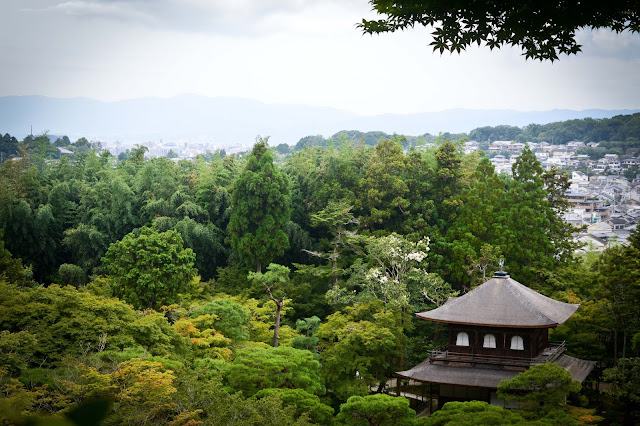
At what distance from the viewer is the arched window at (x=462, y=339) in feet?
52.4

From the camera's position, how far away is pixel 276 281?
67.2 ft

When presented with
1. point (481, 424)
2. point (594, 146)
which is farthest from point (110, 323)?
point (594, 146)

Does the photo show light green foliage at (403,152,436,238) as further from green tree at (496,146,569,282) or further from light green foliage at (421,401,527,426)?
light green foliage at (421,401,527,426)

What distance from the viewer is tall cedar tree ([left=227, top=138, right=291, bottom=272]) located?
23.0m

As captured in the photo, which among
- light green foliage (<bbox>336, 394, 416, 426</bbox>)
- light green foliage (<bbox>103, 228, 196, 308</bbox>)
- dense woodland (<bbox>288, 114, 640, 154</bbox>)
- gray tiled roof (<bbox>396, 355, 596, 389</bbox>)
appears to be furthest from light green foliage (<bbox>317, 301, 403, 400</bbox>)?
dense woodland (<bbox>288, 114, 640, 154</bbox>)

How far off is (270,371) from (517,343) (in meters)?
6.58

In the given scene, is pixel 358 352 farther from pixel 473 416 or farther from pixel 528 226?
pixel 528 226

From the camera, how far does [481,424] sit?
10625 mm

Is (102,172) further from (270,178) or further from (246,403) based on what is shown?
(246,403)

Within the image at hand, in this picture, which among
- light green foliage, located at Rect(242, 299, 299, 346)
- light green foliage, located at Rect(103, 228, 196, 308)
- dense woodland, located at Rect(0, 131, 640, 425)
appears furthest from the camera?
light green foliage, located at Rect(103, 228, 196, 308)

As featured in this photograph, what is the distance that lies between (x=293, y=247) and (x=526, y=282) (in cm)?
900

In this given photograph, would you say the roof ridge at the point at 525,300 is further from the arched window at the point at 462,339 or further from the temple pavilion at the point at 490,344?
the arched window at the point at 462,339

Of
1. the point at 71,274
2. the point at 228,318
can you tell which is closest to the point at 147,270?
the point at 228,318

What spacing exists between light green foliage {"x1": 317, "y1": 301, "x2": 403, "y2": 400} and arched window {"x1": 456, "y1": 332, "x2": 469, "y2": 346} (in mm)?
1543
